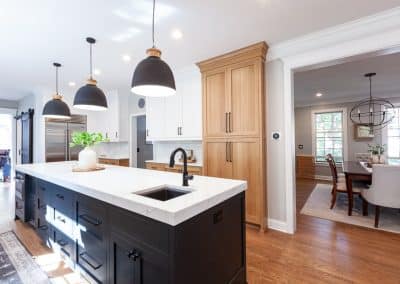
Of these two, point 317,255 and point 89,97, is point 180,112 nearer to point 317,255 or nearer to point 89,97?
point 89,97

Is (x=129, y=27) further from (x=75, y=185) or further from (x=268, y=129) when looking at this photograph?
(x=268, y=129)

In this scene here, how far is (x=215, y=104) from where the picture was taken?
10.7 feet

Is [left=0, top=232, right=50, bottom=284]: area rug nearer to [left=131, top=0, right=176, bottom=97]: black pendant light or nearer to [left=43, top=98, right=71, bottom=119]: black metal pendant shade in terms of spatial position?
[left=43, top=98, right=71, bottom=119]: black metal pendant shade

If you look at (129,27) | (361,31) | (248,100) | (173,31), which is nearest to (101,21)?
(129,27)

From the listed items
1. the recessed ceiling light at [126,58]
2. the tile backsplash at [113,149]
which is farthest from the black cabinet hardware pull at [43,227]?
the tile backsplash at [113,149]

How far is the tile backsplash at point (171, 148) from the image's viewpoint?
13.6ft

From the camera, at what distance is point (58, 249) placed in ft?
6.85

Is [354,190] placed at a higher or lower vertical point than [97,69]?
lower

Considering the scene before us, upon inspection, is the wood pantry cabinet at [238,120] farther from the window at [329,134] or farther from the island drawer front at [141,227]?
the window at [329,134]

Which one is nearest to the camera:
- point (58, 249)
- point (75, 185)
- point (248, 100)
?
point (75, 185)

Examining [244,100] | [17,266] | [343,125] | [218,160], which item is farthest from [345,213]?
[17,266]

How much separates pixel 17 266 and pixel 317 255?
3.19m

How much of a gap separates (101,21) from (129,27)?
299 millimetres

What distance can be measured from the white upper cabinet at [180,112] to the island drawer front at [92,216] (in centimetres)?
226
